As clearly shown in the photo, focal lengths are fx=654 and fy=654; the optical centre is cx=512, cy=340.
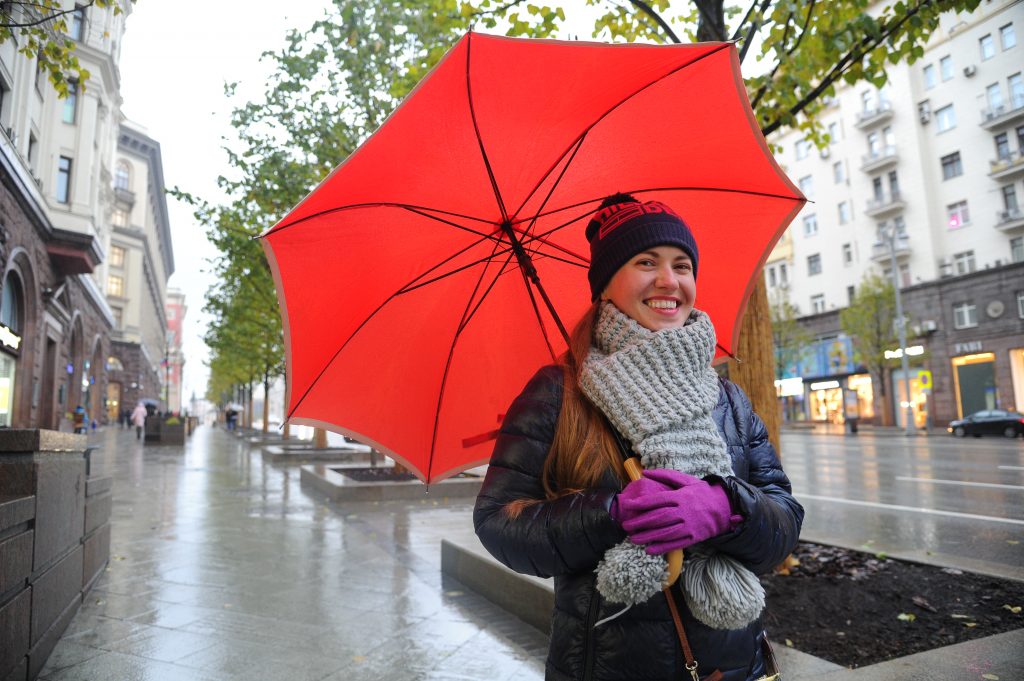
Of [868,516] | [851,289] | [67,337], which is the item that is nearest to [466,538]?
[868,516]

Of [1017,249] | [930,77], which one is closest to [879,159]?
[930,77]

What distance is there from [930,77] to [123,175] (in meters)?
66.2

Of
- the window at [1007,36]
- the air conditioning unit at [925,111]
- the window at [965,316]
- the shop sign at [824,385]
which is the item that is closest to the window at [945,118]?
the air conditioning unit at [925,111]

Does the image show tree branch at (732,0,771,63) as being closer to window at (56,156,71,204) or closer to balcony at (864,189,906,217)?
window at (56,156,71,204)

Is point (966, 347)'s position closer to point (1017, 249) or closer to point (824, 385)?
point (1017, 249)

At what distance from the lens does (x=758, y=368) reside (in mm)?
4777

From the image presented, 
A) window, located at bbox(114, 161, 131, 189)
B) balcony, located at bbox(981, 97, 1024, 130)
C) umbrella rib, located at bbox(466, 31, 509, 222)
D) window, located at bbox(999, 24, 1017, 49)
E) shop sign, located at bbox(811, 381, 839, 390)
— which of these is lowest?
umbrella rib, located at bbox(466, 31, 509, 222)

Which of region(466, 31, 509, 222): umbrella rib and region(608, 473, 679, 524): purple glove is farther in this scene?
region(466, 31, 509, 222): umbrella rib

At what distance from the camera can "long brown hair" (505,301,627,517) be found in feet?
5.19

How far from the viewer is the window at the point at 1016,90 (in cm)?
3184

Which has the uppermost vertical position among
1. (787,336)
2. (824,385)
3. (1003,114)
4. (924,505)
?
(1003,114)

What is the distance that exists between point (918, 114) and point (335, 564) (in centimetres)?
4226

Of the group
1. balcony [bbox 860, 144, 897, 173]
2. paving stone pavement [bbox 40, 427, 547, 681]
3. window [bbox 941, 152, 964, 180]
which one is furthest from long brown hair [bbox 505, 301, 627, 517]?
balcony [bbox 860, 144, 897, 173]

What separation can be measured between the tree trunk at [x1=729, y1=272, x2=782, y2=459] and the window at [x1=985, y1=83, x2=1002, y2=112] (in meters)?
37.7
